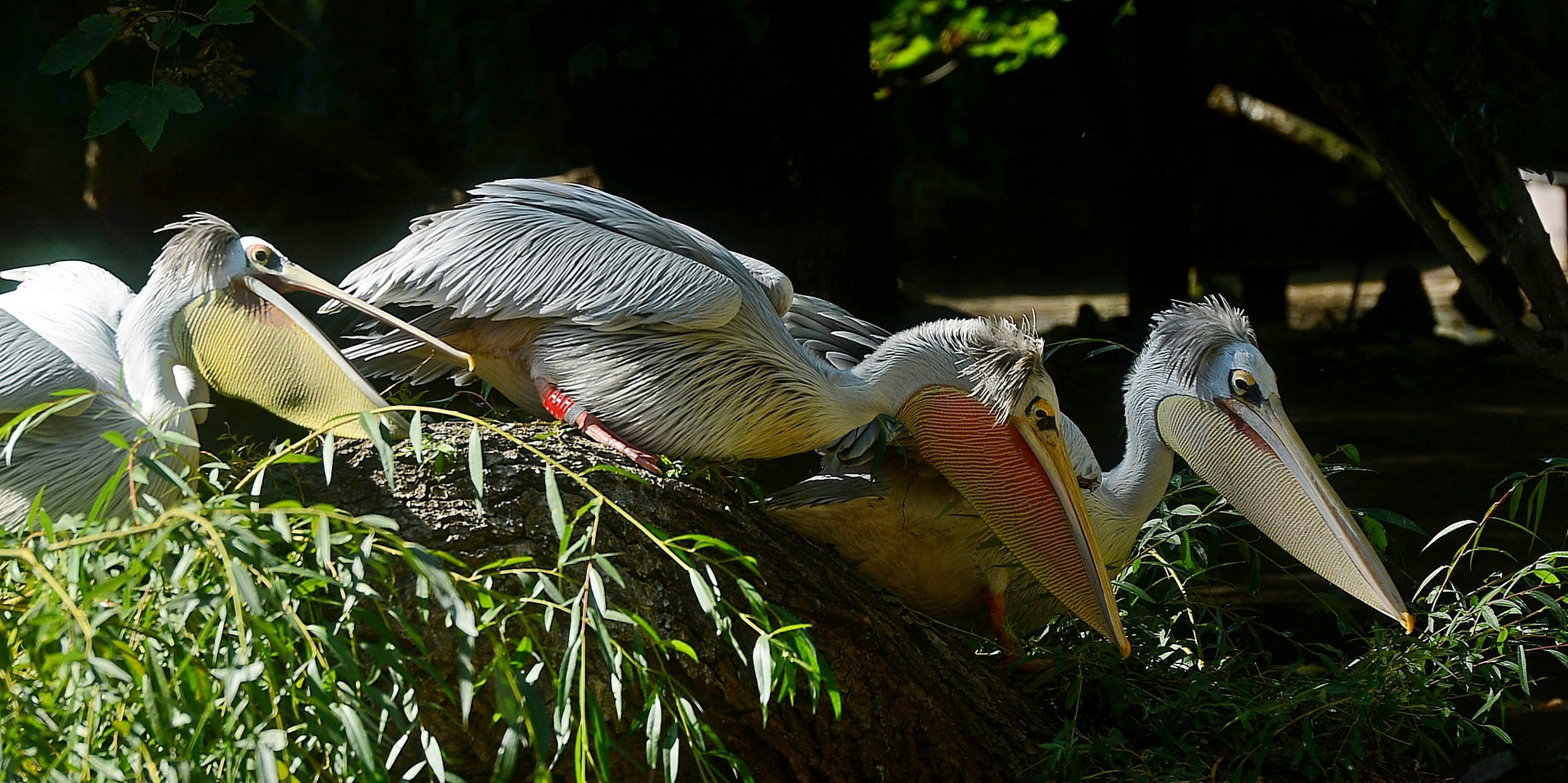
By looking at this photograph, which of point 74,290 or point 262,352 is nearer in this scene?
point 262,352

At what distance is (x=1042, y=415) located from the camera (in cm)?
225

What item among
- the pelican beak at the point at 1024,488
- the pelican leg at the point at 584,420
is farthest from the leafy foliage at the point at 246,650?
the pelican beak at the point at 1024,488

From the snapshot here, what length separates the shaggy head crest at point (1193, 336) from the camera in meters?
2.45

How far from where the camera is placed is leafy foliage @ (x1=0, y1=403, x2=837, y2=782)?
3.81ft

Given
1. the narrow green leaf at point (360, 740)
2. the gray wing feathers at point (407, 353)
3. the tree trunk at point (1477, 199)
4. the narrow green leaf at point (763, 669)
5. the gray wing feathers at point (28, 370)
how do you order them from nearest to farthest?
1. the narrow green leaf at point (360, 740)
2. the narrow green leaf at point (763, 669)
3. the gray wing feathers at point (28, 370)
4. the gray wing feathers at point (407, 353)
5. the tree trunk at point (1477, 199)

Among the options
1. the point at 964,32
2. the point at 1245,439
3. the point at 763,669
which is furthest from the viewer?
the point at 964,32

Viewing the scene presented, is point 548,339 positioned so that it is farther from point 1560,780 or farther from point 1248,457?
point 1560,780

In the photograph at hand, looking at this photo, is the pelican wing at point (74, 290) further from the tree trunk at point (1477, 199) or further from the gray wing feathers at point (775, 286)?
the tree trunk at point (1477, 199)

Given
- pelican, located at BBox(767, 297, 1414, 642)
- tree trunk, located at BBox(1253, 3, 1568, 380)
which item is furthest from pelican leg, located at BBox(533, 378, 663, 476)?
tree trunk, located at BBox(1253, 3, 1568, 380)

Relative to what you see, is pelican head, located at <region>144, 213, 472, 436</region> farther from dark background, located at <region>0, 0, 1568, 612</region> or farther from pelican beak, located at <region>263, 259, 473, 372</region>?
dark background, located at <region>0, 0, 1568, 612</region>

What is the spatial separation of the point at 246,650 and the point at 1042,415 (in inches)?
56.3

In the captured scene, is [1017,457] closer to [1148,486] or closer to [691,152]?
[1148,486]

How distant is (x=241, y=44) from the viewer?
6055 millimetres

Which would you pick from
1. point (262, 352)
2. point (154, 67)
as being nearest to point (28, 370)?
point (262, 352)
